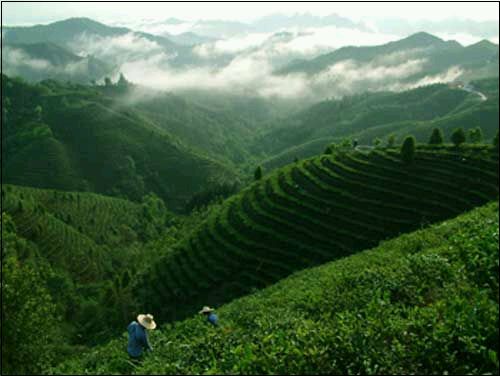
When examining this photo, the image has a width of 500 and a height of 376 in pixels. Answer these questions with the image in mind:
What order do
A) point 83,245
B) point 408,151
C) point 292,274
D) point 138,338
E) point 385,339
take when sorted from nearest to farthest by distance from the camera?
point 385,339 < point 138,338 < point 292,274 < point 408,151 < point 83,245

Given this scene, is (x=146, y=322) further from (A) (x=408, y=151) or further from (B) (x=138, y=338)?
(A) (x=408, y=151)

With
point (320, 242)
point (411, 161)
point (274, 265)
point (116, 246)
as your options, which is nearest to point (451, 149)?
point (411, 161)

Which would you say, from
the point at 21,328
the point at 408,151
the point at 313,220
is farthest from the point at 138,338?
the point at 408,151

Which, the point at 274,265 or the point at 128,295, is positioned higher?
the point at 274,265

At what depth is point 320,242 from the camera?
57000 mm

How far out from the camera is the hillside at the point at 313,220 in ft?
183

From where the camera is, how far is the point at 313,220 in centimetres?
6038

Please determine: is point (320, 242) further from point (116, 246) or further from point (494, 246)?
point (116, 246)

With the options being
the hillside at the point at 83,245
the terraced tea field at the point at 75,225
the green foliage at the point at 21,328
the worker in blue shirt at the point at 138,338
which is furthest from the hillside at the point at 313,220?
the terraced tea field at the point at 75,225

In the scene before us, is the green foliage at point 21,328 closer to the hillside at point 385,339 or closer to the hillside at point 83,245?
the hillside at point 385,339

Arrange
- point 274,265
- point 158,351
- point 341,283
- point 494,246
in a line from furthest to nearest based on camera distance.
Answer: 1. point 274,265
2. point 341,283
3. point 494,246
4. point 158,351

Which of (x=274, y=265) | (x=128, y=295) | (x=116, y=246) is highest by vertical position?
(x=274, y=265)

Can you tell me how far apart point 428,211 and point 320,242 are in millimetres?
13579

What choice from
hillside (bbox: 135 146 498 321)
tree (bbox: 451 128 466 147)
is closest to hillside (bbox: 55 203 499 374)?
hillside (bbox: 135 146 498 321)
